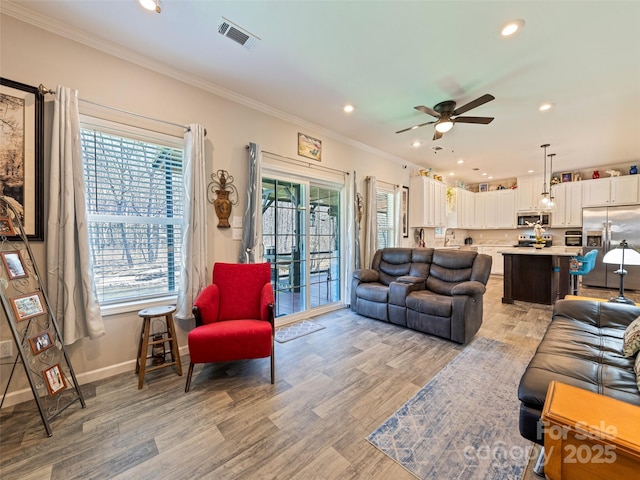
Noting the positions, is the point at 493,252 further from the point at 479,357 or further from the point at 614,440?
the point at 614,440

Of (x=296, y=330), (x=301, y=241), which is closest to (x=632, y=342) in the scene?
(x=296, y=330)

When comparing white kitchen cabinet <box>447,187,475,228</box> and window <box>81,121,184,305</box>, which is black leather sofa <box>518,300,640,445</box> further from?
white kitchen cabinet <box>447,187,475,228</box>

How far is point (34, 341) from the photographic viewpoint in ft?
5.72

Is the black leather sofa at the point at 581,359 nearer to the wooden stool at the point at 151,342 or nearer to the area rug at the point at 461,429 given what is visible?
the area rug at the point at 461,429

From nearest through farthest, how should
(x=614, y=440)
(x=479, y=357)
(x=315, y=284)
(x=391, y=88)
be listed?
(x=614, y=440) < (x=479, y=357) < (x=391, y=88) < (x=315, y=284)

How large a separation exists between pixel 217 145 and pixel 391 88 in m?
2.07

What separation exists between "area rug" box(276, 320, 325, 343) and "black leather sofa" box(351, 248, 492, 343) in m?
0.85

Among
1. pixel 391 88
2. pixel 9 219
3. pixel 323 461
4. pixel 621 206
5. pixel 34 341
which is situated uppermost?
pixel 391 88

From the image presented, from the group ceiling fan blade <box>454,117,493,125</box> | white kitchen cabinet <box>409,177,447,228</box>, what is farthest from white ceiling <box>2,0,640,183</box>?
white kitchen cabinet <box>409,177,447,228</box>

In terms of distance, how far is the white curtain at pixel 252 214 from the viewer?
306 cm

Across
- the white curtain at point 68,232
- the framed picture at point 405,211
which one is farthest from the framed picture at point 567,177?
the white curtain at point 68,232

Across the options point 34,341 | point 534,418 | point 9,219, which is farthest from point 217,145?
point 534,418

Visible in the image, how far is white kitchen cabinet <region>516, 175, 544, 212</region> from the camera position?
6.78 meters

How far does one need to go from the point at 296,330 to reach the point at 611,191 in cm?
762
